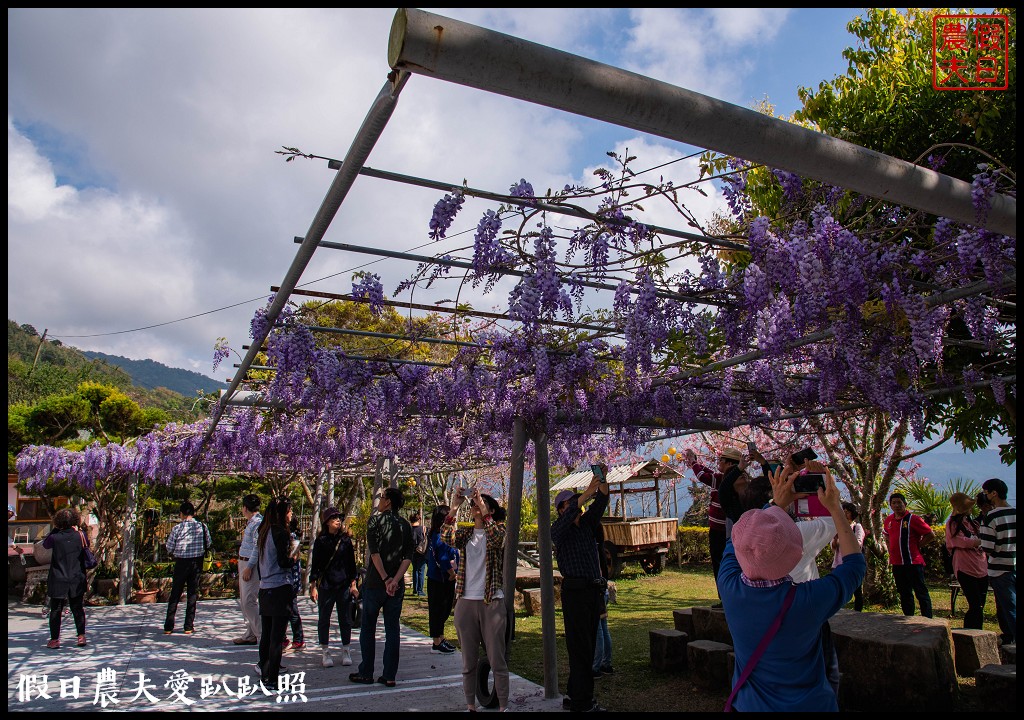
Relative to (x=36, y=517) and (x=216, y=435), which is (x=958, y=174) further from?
(x=36, y=517)

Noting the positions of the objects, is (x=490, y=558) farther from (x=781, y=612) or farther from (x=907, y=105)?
(x=907, y=105)

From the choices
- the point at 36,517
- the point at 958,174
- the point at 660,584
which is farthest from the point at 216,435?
the point at 36,517

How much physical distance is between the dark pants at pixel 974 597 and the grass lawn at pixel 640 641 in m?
1.32

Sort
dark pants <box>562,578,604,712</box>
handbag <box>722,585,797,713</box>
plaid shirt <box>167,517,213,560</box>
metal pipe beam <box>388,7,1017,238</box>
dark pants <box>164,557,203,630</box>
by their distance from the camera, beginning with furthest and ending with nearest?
dark pants <box>164,557,203,630</box>, plaid shirt <box>167,517,213,560</box>, dark pants <box>562,578,604,712</box>, handbag <box>722,585,797,713</box>, metal pipe beam <box>388,7,1017,238</box>

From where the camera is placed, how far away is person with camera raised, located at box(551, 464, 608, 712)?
188 inches

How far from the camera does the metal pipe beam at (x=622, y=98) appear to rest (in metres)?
1.61

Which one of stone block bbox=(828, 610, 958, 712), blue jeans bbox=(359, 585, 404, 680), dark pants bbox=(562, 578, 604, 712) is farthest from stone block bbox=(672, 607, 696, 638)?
blue jeans bbox=(359, 585, 404, 680)

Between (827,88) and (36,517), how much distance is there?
67.7 ft

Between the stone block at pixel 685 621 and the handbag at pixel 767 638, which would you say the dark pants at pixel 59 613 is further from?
the handbag at pixel 767 638

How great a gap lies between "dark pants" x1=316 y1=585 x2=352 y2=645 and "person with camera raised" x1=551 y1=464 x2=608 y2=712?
2.52m

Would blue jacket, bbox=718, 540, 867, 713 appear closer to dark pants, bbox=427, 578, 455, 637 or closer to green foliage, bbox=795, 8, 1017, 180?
green foliage, bbox=795, 8, 1017, 180

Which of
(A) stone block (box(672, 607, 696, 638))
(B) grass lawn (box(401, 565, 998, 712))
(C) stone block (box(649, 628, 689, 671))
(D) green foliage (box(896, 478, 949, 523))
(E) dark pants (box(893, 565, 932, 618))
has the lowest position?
(B) grass lawn (box(401, 565, 998, 712))

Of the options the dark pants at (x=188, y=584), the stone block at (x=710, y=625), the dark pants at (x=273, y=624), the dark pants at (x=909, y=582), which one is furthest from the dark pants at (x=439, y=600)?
the dark pants at (x=909, y=582)

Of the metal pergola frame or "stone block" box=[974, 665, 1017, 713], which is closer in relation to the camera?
the metal pergola frame
